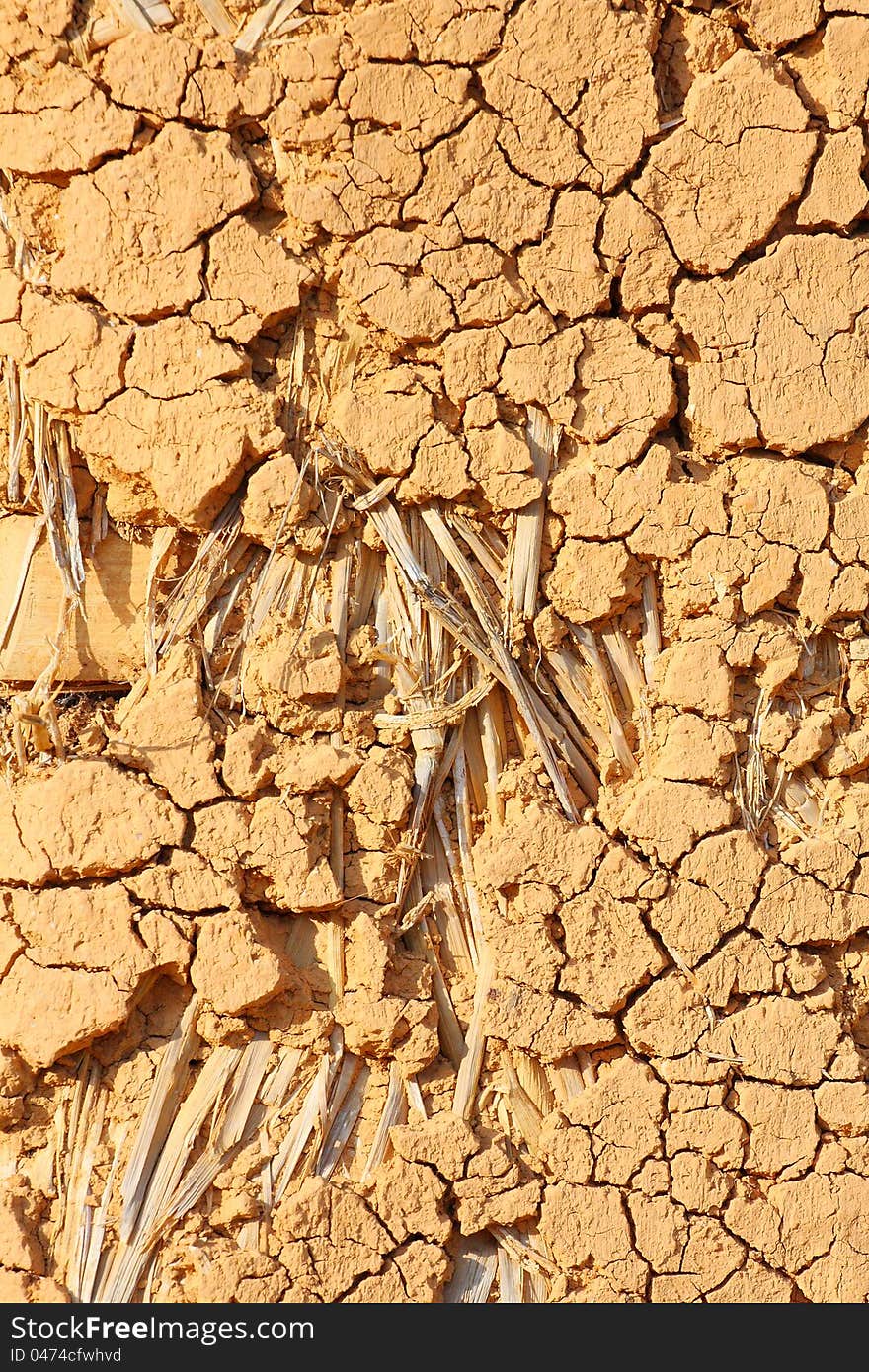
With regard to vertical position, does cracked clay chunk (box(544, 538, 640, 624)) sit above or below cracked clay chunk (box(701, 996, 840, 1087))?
above

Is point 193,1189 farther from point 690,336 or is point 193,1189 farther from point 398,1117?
point 690,336

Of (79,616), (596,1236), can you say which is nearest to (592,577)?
(79,616)

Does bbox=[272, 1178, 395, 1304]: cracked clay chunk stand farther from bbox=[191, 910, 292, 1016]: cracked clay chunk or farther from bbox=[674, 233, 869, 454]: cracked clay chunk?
bbox=[674, 233, 869, 454]: cracked clay chunk

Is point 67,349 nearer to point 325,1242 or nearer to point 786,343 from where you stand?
point 786,343

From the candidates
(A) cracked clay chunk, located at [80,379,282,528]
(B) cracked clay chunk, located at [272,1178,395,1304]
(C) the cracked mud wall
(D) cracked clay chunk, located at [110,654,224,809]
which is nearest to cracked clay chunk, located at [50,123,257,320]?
(C) the cracked mud wall

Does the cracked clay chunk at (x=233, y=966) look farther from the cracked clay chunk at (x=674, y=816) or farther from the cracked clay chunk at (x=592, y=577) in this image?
the cracked clay chunk at (x=592, y=577)

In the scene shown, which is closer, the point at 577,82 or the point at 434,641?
the point at 577,82

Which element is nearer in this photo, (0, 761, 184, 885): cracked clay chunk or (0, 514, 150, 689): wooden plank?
(0, 761, 184, 885): cracked clay chunk
